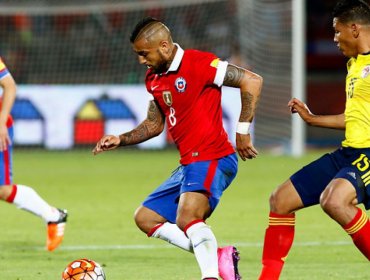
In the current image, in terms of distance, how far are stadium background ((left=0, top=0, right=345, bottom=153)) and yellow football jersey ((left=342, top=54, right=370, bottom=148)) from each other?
482 inches

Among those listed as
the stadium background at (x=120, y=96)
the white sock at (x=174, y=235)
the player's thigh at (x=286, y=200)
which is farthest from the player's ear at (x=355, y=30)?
the stadium background at (x=120, y=96)

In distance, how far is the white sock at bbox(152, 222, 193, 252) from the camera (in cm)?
737

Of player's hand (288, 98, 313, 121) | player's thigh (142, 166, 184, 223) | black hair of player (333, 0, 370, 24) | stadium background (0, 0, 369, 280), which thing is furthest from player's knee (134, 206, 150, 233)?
stadium background (0, 0, 369, 280)

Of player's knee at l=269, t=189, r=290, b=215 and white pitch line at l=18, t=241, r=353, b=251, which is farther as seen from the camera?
white pitch line at l=18, t=241, r=353, b=251

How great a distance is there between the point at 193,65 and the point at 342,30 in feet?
3.23

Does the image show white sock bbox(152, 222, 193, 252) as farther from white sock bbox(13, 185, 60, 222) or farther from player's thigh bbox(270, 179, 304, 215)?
white sock bbox(13, 185, 60, 222)

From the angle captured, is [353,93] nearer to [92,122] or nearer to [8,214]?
[8,214]

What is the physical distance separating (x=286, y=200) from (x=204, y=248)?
1.98ft

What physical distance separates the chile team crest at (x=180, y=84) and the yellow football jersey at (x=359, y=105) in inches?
41.5

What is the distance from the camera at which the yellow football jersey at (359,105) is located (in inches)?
266

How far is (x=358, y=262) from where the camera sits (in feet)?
27.4

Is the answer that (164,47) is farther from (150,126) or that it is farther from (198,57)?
(150,126)

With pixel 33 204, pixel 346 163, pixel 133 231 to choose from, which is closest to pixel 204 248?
pixel 346 163

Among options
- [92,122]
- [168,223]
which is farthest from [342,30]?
[92,122]
